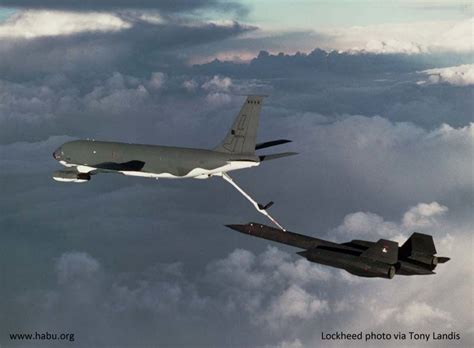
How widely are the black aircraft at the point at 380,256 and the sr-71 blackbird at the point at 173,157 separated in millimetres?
5018

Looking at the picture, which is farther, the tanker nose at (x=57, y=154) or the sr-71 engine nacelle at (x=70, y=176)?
the tanker nose at (x=57, y=154)

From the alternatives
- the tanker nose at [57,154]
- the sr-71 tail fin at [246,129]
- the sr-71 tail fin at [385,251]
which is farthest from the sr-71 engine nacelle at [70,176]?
the sr-71 tail fin at [385,251]

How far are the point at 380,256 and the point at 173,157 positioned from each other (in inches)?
472

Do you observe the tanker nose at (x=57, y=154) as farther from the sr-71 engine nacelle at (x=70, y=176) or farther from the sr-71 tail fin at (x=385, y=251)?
the sr-71 tail fin at (x=385, y=251)

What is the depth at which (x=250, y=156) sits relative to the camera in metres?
45.6

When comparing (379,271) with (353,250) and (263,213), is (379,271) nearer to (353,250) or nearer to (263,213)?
(353,250)

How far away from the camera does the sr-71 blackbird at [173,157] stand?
45594 millimetres

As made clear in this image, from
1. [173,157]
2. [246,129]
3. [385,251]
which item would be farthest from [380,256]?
[173,157]

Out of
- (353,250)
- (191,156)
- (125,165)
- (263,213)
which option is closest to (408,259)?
(353,250)

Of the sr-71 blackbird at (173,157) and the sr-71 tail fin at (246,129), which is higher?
the sr-71 tail fin at (246,129)

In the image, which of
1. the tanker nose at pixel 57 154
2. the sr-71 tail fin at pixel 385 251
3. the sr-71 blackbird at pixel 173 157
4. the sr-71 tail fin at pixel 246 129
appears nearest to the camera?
the sr-71 tail fin at pixel 385 251

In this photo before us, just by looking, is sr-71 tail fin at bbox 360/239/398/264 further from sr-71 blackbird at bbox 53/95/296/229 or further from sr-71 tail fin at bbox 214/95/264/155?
sr-71 tail fin at bbox 214/95/264/155

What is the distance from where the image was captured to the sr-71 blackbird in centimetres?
4559

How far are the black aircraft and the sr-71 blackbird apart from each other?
16.5 feet
